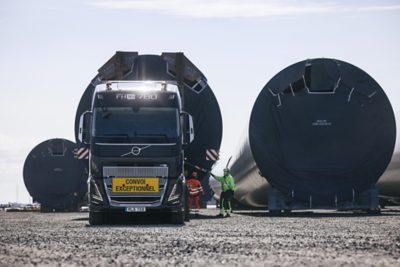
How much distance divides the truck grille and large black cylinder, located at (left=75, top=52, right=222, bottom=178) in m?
2.89

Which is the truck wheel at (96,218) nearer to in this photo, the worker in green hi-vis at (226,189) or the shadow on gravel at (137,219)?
the shadow on gravel at (137,219)

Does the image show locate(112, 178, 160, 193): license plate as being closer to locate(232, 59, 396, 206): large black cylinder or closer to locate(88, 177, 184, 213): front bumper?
locate(88, 177, 184, 213): front bumper

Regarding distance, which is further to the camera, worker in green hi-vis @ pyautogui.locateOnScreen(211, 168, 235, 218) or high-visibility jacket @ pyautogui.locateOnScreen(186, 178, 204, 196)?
worker in green hi-vis @ pyautogui.locateOnScreen(211, 168, 235, 218)

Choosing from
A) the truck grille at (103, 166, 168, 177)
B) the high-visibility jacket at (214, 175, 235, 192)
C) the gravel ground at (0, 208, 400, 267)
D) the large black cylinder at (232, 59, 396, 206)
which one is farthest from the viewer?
the high-visibility jacket at (214, 175, 235, 192)

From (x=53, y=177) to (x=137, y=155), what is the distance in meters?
14.5

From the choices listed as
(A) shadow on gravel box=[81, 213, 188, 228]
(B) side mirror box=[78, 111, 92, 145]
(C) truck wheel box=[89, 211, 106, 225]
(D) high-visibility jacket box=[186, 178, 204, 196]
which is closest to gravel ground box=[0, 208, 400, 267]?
(C) truck wheel box=[89, 211, 106, 225]

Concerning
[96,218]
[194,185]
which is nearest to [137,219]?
[194,185]

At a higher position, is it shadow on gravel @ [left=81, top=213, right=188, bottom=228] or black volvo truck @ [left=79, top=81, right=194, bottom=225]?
black volvo truck @ [left=79, top=81, right=194, bottom=225]

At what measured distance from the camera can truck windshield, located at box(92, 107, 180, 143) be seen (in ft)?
44.9

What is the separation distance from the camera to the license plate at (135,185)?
13.8 m

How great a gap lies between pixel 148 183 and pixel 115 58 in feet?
13.0

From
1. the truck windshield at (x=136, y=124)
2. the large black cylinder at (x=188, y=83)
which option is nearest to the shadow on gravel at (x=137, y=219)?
the large black cylinder at (x=188, y=83)

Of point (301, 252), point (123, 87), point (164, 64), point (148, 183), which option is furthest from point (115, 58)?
point (301, 252)

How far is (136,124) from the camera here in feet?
45.2
